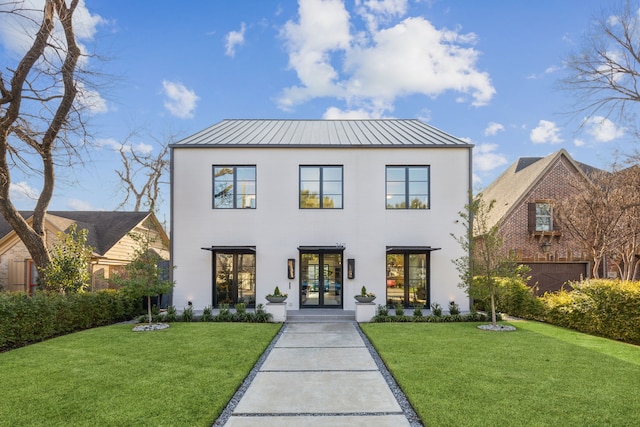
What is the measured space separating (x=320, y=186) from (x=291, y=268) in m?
3.24

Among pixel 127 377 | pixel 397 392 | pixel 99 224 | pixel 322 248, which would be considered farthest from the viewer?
pixel 99 224

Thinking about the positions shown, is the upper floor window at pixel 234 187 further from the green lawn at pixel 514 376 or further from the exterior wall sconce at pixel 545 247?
the exterior wall sconce at pixel 545 247

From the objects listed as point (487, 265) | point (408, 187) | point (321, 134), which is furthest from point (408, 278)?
point (321, 134)

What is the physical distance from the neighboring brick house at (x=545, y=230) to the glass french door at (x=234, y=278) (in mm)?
11452

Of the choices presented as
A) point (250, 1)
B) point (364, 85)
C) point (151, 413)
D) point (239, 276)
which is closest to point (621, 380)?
point (151, 413)

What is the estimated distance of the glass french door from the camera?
42.6ft

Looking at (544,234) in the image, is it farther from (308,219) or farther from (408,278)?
(308,219)

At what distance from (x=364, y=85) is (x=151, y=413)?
15.1 m

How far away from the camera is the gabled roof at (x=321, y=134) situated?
13.2 metres

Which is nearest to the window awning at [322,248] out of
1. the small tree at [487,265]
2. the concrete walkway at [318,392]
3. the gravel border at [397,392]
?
the small tree at [487,265]

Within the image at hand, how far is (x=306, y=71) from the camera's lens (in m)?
15.7

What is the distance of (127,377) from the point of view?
19.2ft

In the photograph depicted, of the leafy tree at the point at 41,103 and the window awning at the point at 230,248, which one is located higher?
the leafy tree at the point at 41,103

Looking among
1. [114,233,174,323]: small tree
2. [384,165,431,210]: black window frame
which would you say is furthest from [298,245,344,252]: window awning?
[114,233,174,323]: small tree
